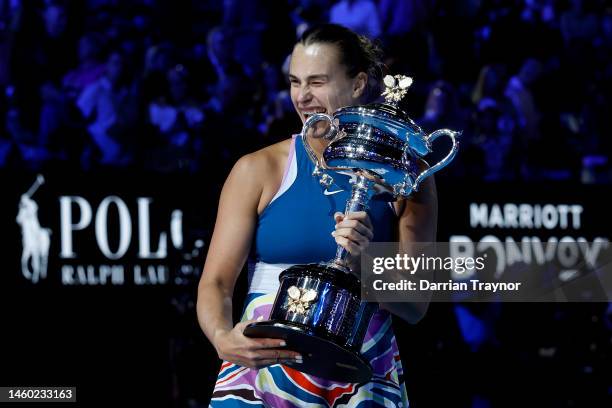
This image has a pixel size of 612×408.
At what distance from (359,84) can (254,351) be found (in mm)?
606

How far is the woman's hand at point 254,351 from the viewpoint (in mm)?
1582

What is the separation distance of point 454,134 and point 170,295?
8.62 feet

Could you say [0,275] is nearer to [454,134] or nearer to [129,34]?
[129,34]

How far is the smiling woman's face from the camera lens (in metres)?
1.80

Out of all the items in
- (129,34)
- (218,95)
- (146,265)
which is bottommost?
(146,265)

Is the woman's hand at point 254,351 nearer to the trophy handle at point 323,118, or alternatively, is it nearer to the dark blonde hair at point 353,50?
Answer: the trophy handle at point 323,118

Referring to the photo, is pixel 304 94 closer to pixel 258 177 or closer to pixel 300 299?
pixel 258 177

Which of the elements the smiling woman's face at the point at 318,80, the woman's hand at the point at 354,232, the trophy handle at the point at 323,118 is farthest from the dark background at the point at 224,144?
the woman's hand at the point at 354,232

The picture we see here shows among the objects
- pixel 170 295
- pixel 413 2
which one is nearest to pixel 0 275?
pixel 170 295

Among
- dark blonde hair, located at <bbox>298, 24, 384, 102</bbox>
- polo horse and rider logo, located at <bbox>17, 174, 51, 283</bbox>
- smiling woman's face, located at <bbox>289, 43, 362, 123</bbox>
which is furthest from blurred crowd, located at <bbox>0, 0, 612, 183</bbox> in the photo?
smiling woman's face, located at <bbox>289, 43, 362, 123</bbox>

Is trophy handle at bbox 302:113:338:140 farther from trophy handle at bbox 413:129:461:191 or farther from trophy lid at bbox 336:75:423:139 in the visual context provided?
trophy handle at bbox 413:129:461:191

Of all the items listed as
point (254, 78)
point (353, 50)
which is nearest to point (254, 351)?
point (353, 50)

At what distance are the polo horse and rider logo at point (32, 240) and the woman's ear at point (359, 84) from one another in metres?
2.38

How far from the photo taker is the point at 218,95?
5.20 m
